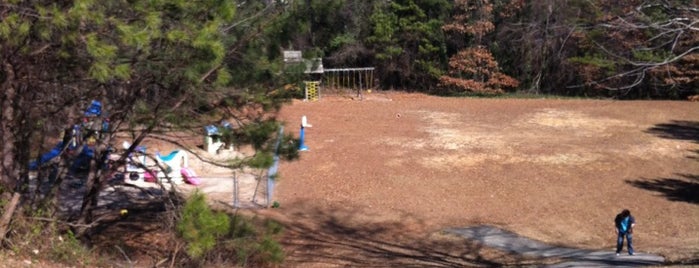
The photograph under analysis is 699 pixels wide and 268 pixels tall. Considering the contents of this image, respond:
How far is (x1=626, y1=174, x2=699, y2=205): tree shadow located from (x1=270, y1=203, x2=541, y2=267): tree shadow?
649cm

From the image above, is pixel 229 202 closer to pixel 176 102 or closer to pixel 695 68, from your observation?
pixel 176 102

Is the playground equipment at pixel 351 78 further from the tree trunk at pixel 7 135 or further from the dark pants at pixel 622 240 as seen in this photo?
the tree trunk at pixel 7 135

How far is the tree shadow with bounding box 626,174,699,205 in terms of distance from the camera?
20.5 m

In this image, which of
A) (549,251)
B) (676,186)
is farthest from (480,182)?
(549,251)

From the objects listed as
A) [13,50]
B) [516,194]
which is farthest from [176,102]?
[516,194]

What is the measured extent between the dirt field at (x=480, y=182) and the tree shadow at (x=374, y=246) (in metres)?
0.04

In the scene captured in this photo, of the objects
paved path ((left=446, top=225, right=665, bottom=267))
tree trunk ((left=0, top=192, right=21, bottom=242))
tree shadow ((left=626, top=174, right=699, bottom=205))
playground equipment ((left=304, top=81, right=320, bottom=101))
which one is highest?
tree trunk ((left=0, top=192, right=21, bottom=242))

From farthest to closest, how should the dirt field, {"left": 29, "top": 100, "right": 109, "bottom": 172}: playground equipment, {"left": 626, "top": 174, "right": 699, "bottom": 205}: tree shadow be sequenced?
{"left": 626, "top": 174, "right": 699, "bottom": 205}: tree shadow
the dirt field
{"left": 29, "top": 100, "right": 109, "bottom": 172}: playground equipment

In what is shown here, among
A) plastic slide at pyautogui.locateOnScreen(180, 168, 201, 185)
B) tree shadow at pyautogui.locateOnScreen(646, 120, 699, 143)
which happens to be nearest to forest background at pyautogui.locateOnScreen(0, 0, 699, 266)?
plastic slide at pyautogui.locateOnScreen(180, 168, 201, 185)

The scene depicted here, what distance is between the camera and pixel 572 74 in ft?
126

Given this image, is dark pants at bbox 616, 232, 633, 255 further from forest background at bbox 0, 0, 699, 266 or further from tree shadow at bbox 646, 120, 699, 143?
tree shadow at bbox 646, 120, 699, 143

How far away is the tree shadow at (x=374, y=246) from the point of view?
15.4 meters

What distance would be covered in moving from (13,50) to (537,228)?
12.1 metres

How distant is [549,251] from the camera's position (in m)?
16.4
